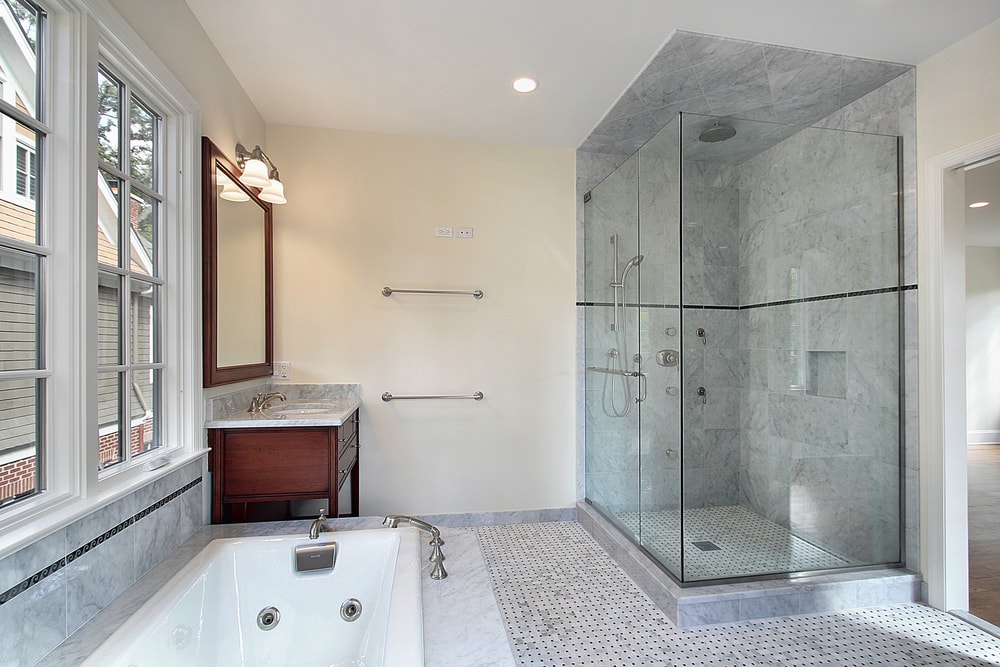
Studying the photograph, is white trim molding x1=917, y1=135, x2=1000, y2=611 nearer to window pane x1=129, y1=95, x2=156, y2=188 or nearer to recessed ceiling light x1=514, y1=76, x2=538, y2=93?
recessed ceiling light x1=514, y1=76, x2=538, y2=93

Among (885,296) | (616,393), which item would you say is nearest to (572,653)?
(616,393)

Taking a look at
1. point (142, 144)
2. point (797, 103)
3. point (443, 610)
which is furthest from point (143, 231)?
point (797, 103)

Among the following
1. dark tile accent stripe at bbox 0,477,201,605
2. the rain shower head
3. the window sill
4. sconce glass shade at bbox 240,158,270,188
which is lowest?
dark tile accent stripe at bbox 0,477,201,605

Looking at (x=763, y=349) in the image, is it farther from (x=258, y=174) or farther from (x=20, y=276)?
(x=20, y=276)

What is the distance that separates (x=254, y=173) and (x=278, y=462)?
→ 1.36 meters

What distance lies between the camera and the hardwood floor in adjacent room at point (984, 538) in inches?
83.7

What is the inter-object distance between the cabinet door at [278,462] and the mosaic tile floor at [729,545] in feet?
5.28

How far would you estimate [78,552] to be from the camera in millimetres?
1315

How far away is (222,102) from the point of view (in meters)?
2.26

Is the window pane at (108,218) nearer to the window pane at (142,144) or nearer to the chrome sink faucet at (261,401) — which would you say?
the window pane at (142,144)

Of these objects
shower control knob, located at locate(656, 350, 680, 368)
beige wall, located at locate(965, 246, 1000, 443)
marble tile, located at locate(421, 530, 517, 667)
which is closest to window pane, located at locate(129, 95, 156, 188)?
marble tile, located at locate(421, 530, 517, 667)

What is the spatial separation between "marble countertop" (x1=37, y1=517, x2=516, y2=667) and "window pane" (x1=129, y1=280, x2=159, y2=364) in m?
0.76

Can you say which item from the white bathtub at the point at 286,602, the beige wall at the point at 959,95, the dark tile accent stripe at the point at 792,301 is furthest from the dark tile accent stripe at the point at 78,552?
the beige wall at the point at 959,95

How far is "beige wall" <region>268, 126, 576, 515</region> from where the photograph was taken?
2.90m
